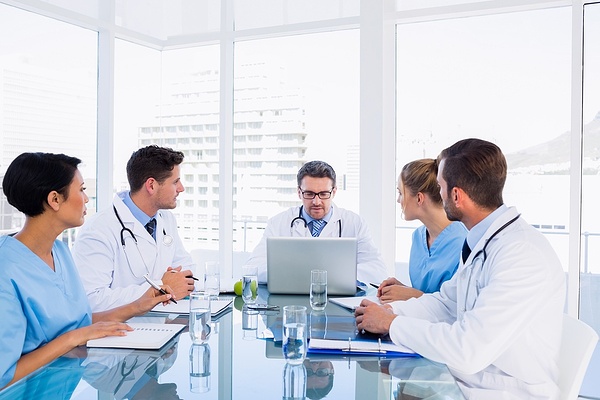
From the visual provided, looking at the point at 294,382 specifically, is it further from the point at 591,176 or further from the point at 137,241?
the point at 591,176

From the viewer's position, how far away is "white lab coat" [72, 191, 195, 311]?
2.13 metres

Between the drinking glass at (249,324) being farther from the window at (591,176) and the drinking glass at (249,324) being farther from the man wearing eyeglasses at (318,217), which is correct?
the window at (591,176)

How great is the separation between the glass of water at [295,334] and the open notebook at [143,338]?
0.38 meters

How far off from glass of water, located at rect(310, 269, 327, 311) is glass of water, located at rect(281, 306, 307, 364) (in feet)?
1.69

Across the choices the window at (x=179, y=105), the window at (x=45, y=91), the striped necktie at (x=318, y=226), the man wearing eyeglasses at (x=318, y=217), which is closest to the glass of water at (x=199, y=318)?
the man wearing eyeglasses at (x=318, y=217)

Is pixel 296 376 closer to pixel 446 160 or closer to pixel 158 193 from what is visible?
pixel 446 160

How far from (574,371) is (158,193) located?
185cm

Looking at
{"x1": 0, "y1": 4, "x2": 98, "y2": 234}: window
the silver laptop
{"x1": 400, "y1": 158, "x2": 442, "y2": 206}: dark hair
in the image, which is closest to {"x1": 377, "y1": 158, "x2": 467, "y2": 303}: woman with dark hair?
{"x1": 400, "y1": 158, "x2": 442, "y2": 206}: dark hair

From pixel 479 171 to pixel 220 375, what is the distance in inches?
36.7

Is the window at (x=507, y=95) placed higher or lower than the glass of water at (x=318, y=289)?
higher

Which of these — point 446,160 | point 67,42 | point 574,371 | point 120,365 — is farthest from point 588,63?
point 67,42

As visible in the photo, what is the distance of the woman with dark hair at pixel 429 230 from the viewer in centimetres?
213

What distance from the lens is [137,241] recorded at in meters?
2.41

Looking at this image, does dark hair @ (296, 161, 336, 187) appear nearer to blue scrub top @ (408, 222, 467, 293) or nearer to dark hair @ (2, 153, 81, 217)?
blue scrub top @ (408, 222, 467, 293)
